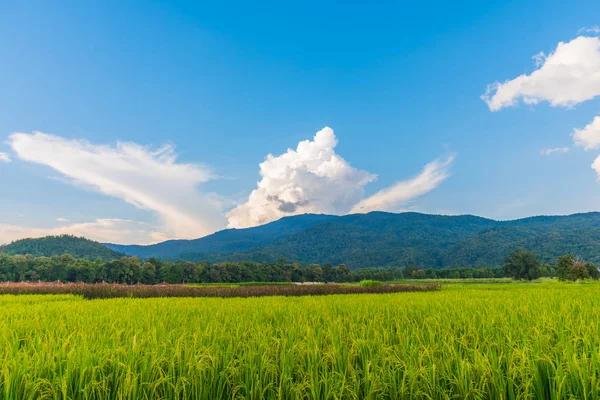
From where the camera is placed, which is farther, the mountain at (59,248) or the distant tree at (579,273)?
the mountain at (59,248)

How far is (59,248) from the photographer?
14750cm

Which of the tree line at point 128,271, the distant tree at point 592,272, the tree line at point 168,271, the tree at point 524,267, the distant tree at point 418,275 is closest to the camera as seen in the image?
the tree line at point 168,271

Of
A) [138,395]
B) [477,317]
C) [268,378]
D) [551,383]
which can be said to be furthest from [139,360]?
[477,317]

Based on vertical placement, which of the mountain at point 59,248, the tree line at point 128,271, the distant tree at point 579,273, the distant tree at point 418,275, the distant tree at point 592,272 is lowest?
the distant tree at point 418,275

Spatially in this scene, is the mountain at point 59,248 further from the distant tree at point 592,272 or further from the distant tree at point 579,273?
the distant tree at point 592,272

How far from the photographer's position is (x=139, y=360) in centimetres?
421

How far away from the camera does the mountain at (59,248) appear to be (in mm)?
144875

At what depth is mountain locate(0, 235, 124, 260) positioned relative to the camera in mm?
144875

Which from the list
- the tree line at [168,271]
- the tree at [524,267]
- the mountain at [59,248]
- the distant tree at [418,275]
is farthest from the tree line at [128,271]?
the mountain at [59,248]

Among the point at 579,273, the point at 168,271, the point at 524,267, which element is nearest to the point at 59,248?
the point at 168,271

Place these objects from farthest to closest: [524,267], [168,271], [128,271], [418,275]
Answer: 1. [418,275]
2. [524,267]
3. [168,271]
4. [128,271]

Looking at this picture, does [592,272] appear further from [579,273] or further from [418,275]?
[418,275]

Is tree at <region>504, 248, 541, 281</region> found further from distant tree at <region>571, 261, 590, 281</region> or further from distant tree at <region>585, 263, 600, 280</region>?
distant tree at <region>571, 261, 590, 281</region>

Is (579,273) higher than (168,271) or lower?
lower
